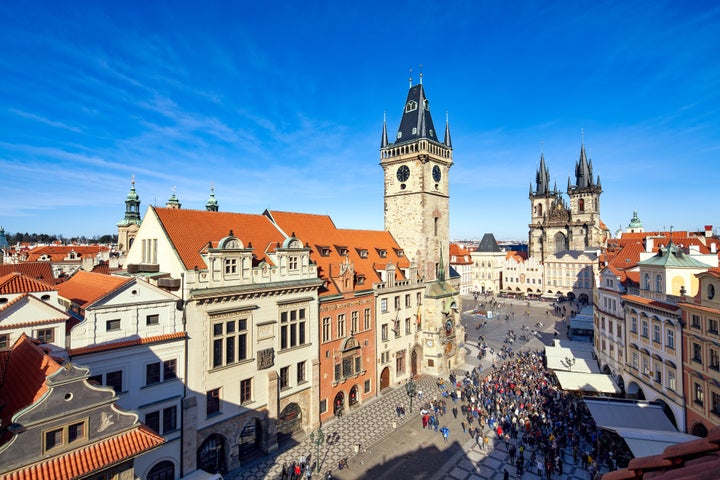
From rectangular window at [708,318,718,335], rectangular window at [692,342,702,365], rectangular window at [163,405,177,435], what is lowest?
rectangular window at [163,405,177,435]

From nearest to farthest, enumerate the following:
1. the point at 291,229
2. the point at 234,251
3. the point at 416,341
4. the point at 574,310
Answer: the point at 234,251 < the point at 291,229 < the point at 416,341 < the point at 574,310

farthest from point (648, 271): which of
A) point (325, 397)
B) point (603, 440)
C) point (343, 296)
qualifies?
point (325, 397)

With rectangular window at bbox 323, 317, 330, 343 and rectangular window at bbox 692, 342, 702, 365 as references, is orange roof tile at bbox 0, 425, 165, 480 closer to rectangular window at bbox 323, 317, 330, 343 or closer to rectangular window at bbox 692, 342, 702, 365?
rectangular window at bbox 323, 317, 330, 343

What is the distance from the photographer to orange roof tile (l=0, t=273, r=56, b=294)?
18906mm

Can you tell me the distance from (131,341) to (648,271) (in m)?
40.1

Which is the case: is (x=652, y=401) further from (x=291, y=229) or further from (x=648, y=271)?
(x=291, y=229)

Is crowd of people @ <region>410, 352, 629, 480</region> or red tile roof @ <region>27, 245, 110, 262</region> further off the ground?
red tile roof @ <region>27, 245, 110, 262</region>

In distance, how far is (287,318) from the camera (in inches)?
1166

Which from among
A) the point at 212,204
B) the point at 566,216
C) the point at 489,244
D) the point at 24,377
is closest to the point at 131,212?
the point at 212,204

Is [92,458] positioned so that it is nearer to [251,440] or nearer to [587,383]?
[251,440]

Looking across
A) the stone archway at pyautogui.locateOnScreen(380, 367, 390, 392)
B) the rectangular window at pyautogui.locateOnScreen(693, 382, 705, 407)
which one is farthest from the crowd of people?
the rectangular window at pyautogui.locateOnScreen(693, 382, 705, 407)

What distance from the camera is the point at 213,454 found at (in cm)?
2588

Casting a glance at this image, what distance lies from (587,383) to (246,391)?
3077 cm

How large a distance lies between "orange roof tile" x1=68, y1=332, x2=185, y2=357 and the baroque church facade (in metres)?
103
